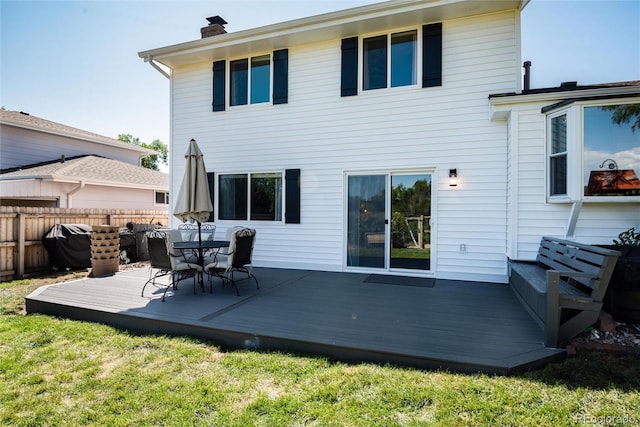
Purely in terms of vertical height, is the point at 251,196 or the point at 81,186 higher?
the point at 81,186

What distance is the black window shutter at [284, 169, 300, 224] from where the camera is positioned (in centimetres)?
737

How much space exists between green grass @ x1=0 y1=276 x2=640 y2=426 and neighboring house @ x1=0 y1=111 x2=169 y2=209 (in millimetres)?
9235

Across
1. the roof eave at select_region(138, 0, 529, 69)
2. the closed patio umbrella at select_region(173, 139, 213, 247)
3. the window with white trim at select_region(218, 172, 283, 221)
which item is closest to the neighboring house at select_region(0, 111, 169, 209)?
the roof eave at select_region(138, 0, 529, 69)

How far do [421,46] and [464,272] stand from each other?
437 cm

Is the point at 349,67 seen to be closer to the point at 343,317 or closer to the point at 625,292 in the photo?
the point at 343,317

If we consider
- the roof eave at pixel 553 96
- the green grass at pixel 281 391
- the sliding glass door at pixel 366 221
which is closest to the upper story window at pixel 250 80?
the sliding glass door at pixel 366 221

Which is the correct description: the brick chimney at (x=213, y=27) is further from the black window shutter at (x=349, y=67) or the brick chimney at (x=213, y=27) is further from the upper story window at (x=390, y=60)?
the upper story window at (x=390, y=60)

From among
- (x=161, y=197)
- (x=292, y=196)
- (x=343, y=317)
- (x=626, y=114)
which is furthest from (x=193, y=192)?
(x=161, y=197)

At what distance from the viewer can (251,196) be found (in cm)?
792

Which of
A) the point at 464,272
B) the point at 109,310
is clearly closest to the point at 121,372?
the point at 109,310

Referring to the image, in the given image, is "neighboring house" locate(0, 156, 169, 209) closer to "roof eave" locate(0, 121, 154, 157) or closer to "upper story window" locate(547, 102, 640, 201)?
"roof eave" locate(0, 121, 154, 157)

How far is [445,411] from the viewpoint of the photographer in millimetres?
2279

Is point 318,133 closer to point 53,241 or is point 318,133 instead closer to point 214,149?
point 214,149

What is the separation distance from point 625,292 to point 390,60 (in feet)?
17.5
